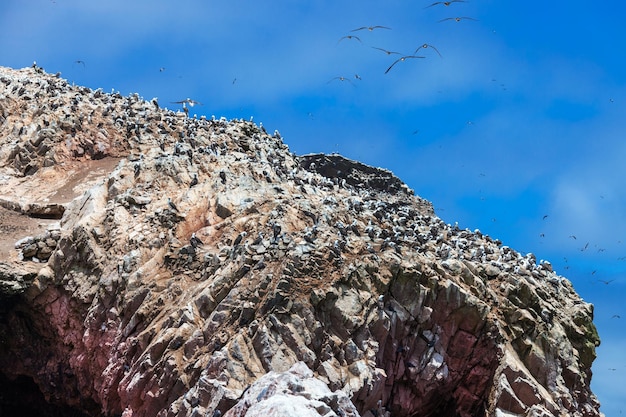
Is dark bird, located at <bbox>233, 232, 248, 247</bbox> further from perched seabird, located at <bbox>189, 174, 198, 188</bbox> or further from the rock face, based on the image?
perched seabird, located at <bbox>189, 174, 198, 188</bbox>

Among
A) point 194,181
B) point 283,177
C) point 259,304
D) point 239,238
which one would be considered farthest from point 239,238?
point 283,177

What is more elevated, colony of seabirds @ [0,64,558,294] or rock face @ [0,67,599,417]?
colony of seabirds @ [0,64,558,294]

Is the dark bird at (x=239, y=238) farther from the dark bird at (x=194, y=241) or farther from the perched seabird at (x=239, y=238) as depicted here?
the dark bird at (x=194, y=241)

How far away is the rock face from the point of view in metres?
18.6

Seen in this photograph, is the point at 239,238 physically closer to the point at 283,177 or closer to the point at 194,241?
the point at 194,241

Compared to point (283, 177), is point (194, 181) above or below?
below

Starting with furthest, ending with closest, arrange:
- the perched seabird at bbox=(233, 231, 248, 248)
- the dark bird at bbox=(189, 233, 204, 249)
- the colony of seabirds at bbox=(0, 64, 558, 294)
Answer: the colony of seabirds at bbox=(0, 64, 558, 294) < the dark bird at bbox=(189, 233, 204, 249) < the perched seabird at bbox=(233, 231, 248, 248)

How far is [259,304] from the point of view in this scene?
19.1 m

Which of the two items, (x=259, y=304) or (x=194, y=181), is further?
(x=194, y=181)

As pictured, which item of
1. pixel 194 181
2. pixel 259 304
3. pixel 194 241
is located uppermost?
pixel 194 181

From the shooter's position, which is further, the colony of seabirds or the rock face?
the colony of seabirds

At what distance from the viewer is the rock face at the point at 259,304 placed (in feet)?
61.1

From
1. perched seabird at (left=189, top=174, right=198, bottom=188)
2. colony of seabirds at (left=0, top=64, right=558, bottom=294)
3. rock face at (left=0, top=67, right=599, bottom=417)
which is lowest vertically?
rock face at (left=0, top=67, right=599, bottom=417)

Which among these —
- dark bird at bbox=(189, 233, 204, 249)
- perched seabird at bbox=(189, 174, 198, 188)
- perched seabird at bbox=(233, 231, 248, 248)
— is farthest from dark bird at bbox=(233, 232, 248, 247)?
perched seabird at bbox=(189, 174, 198, 188)
